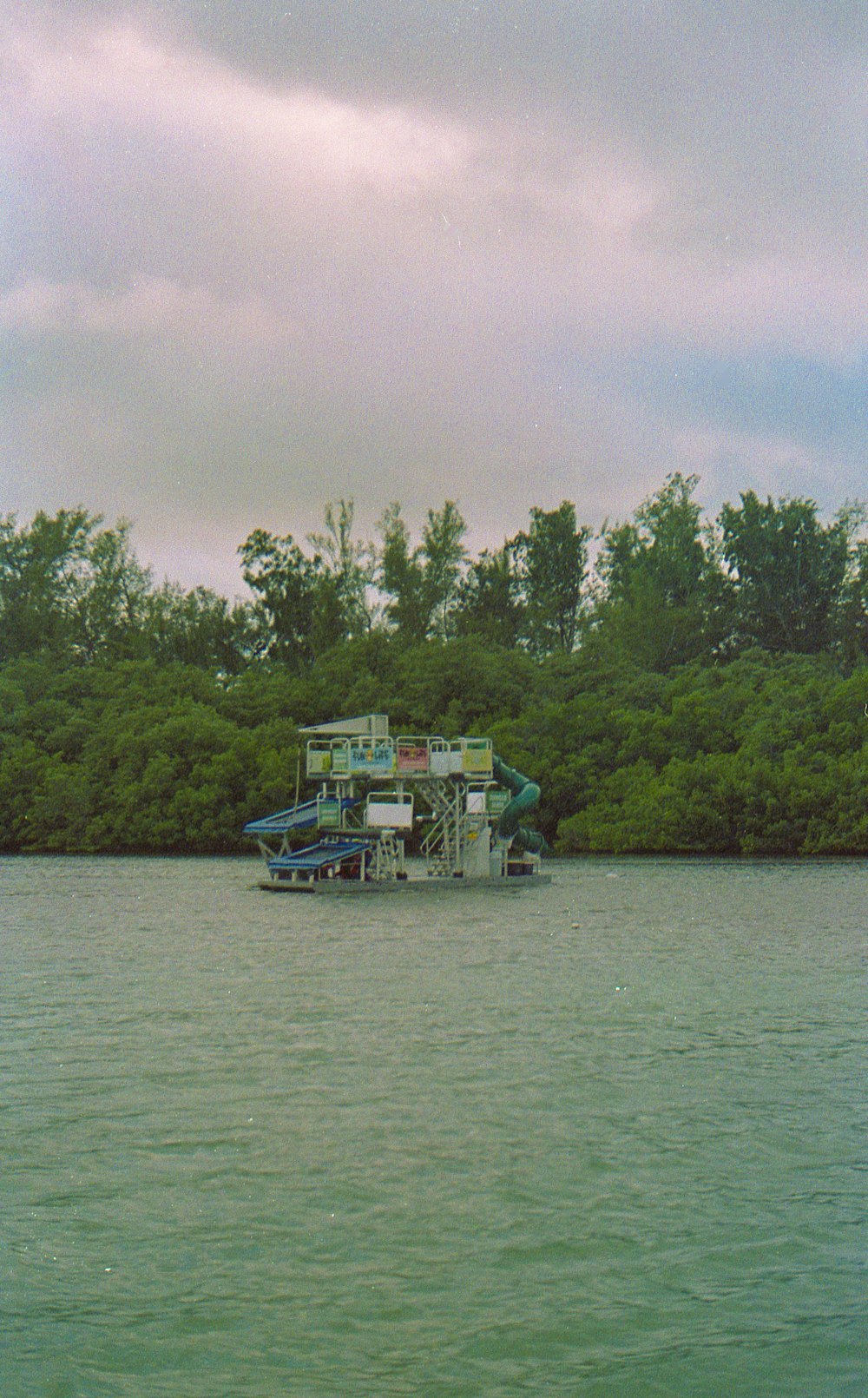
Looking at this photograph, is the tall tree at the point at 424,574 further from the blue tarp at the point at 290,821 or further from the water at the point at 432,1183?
the water at the point at 432,1183

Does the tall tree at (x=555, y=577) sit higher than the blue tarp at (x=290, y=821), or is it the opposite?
the tall tree at (x=555, y=577)

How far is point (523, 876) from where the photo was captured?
Result: 67.8m

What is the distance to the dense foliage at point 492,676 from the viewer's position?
4104 inches

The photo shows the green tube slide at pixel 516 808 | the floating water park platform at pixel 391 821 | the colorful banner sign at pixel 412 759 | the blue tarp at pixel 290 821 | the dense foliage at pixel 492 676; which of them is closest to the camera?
the floating water park platform at pixel 391 821

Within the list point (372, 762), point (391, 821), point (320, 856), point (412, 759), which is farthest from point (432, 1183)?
point (320, 856)

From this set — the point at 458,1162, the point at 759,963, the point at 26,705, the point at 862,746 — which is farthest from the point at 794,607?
the point at 458,1162

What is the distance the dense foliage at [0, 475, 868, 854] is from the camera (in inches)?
4104

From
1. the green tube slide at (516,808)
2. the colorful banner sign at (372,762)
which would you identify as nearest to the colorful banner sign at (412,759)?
the colorful banner sign at (372,762)

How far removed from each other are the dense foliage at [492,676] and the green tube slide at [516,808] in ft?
93.8

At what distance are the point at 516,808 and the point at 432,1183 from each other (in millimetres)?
54991

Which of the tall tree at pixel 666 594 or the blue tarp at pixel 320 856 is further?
the tall tree at pixel 666 594

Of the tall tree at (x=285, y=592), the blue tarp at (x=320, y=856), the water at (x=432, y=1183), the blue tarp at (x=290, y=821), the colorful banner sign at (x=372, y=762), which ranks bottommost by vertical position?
the water at (x=432, y=1183)

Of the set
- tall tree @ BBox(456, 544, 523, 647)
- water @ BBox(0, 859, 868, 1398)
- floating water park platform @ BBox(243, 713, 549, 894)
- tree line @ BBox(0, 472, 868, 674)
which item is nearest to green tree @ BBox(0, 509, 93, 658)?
tree line @ BBox(0, 472, 868, 674)

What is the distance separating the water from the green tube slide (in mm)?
36642
